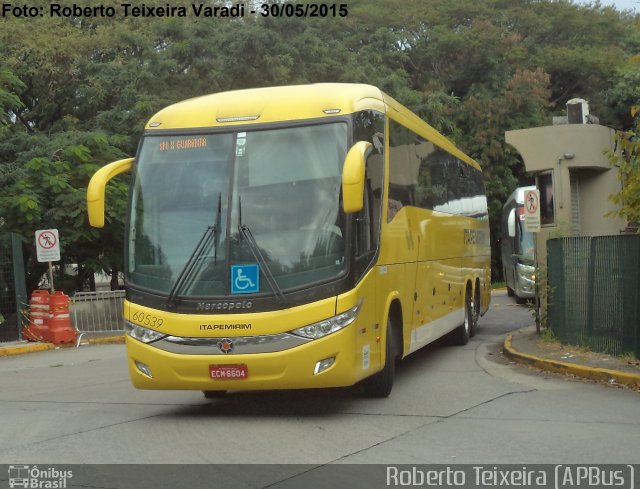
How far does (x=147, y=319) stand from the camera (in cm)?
906

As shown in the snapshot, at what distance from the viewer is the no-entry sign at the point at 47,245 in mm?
20609

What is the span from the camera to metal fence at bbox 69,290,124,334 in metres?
22.9

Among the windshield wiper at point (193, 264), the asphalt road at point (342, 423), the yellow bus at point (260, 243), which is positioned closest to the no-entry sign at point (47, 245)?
the asphalt road at point (342, 423)

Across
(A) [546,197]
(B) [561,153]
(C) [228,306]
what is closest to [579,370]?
(C) [228,306]

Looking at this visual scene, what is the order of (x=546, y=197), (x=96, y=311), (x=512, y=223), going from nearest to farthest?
1. (x=546, y=197)
2. (x=96, y=311)
3. (x=512, y=223)

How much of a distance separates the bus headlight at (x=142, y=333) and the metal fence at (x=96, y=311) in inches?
535

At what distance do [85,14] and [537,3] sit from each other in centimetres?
2244

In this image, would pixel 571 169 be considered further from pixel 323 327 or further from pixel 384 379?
pixel 323 327

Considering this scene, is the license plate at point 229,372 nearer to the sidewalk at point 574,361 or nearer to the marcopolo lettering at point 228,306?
the marcopolo lettering at point 228,306

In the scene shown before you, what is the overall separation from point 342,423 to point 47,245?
13.7 metres

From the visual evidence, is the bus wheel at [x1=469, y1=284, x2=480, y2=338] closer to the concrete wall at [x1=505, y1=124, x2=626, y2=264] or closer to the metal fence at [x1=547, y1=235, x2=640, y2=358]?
the concrete wall at [x1=505, y1=124, x2=626, y2=264]

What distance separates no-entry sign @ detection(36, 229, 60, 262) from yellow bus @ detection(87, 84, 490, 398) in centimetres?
1142
